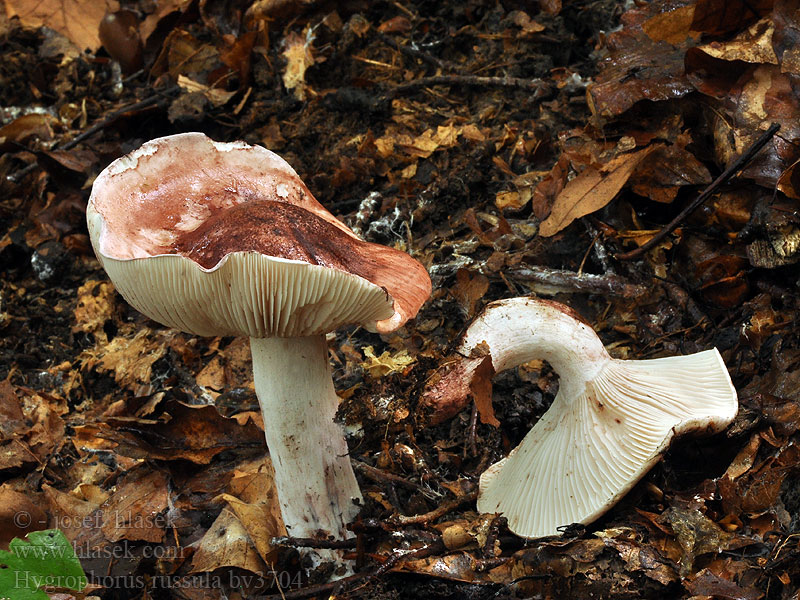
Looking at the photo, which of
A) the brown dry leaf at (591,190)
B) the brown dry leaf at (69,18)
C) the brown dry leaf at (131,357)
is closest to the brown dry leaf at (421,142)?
the brown dry leaf at (591,190)

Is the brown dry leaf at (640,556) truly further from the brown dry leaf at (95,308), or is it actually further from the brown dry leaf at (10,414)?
the brown dry leaf at (95,308)

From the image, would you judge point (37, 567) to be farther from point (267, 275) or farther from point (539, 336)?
point (539, 336)

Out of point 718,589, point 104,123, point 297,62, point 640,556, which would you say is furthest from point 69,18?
point 718,589

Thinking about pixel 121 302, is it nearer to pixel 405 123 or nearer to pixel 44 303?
pixel 44 303

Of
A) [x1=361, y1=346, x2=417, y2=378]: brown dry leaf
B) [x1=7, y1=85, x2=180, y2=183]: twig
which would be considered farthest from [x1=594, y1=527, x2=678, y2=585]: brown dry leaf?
[x1=7, y1=85, x2=180, y2=183]: twig

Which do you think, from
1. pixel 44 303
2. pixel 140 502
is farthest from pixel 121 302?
pixel 140 502

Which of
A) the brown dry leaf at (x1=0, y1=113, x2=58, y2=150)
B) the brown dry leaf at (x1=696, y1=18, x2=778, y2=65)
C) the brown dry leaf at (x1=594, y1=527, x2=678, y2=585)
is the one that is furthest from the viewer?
the brown dry leaf at (x1=0, y1=113, x2=58, y2=150)

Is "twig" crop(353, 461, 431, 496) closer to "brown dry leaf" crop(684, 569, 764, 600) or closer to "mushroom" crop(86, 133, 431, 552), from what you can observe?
"mushroom" crop(86, 133, 431, 552)
